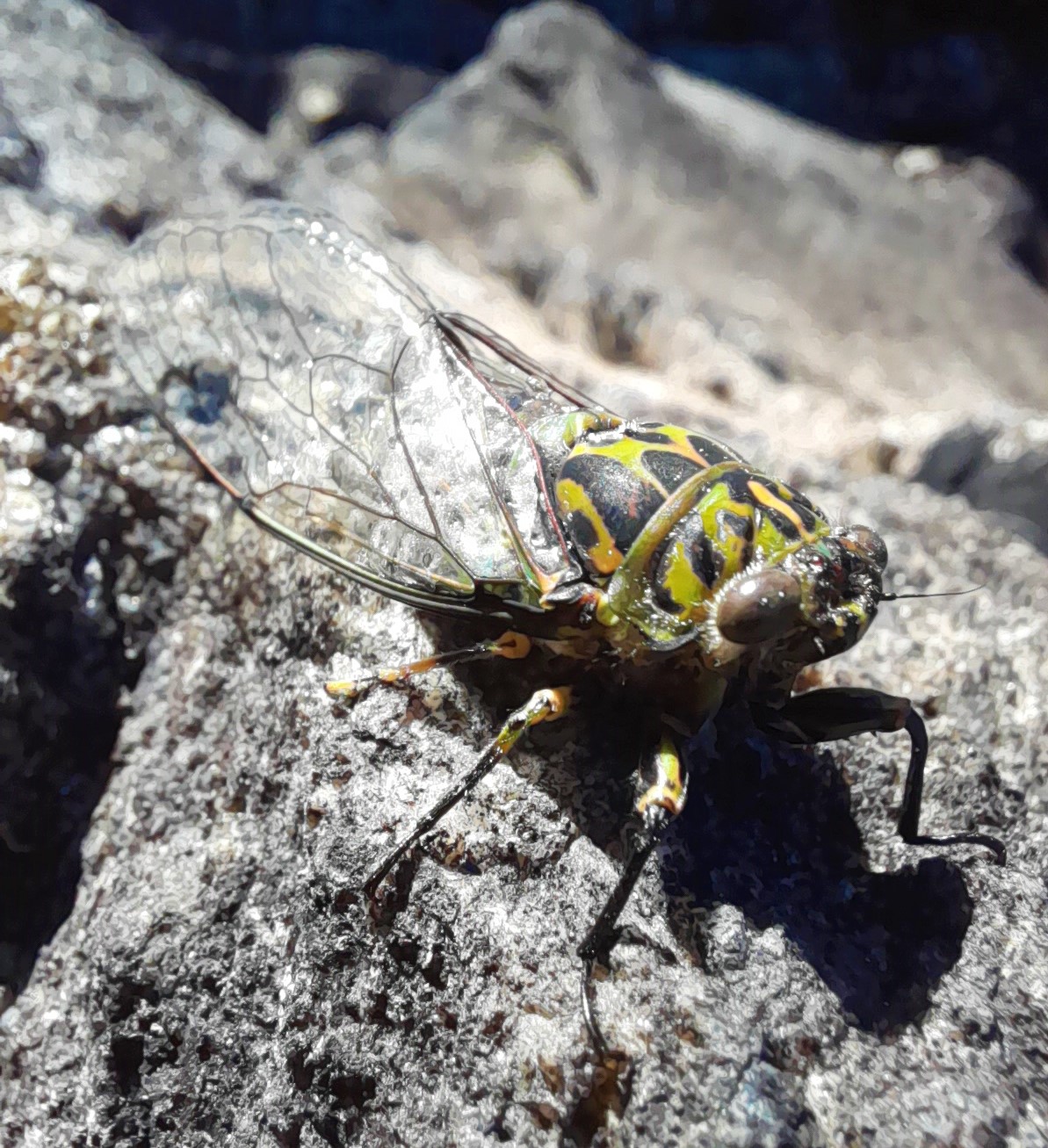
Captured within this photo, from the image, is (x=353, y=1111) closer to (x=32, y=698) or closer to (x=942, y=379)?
(x=32, y=698)

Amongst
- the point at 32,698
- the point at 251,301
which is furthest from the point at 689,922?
the point at 251,301

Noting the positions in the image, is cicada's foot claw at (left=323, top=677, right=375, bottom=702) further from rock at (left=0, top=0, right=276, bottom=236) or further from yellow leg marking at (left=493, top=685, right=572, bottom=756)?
rock at (left=0, top=0, right=276, bottom=236)

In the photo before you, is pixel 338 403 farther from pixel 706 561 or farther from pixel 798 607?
pixel 798 607

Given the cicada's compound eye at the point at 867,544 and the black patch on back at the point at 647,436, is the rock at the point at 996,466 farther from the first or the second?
the black patch on back at the point at 647,436

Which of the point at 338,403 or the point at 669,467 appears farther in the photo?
the point at 338,403

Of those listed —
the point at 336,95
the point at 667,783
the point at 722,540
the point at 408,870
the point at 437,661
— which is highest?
the point at 722,540

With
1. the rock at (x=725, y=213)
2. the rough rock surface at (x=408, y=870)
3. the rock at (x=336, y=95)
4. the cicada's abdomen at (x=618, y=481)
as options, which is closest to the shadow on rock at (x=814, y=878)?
the rough rock surface at (x=408, y=870)

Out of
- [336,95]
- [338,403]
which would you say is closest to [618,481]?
[338,403]
